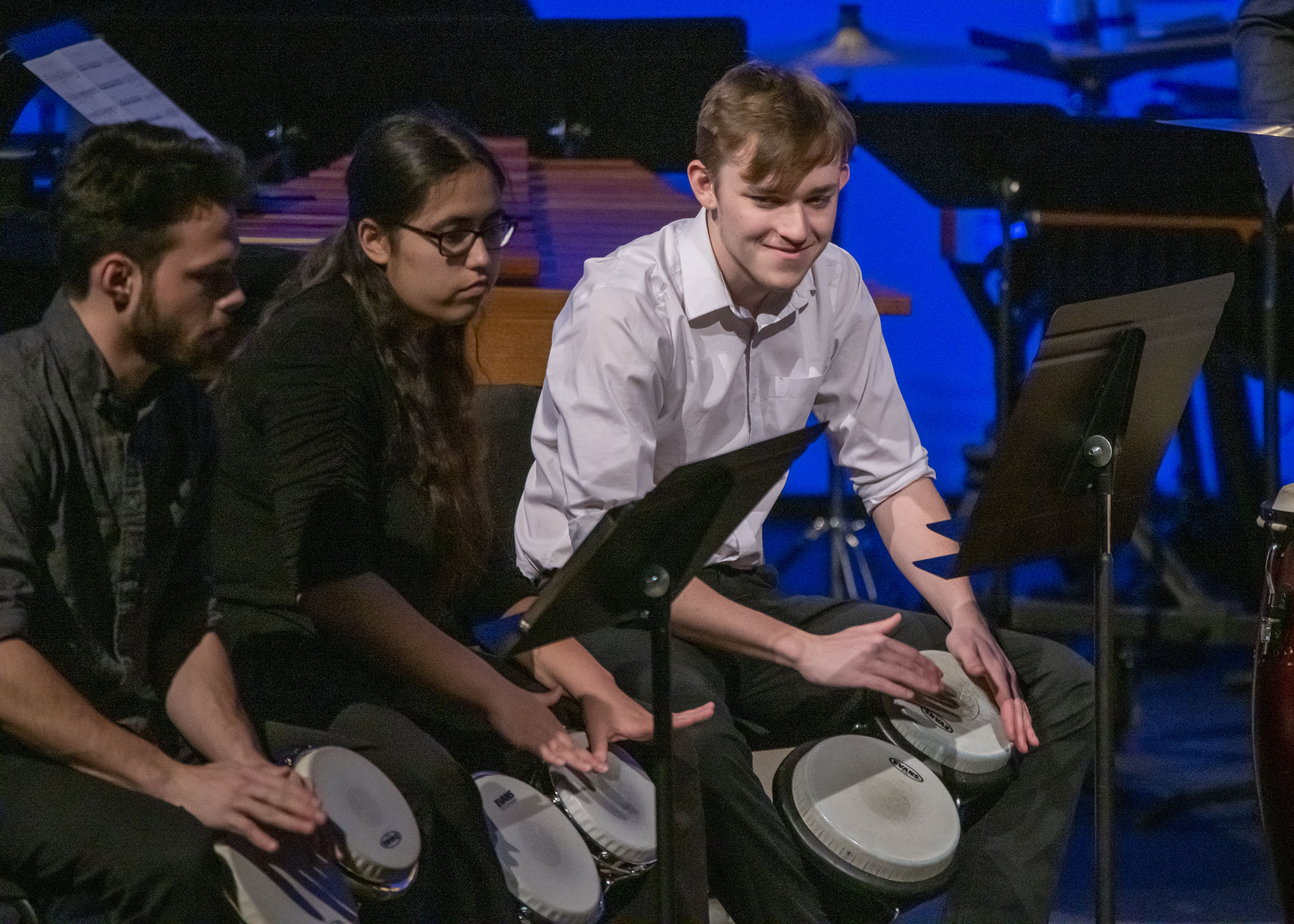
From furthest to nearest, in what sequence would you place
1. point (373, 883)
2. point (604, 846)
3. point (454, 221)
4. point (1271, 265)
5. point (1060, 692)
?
point (1271, 265) → point (1060, 692) → point (454, 221) → point (604, 846) → point (373, 883)

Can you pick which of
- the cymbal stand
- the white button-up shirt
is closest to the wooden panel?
the white button-up shirt

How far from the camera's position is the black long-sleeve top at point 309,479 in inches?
94.3

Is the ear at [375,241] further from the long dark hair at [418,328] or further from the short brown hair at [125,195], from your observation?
the short brown hair at [125,195]

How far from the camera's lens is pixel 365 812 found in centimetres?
210

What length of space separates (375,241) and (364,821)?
1.02m

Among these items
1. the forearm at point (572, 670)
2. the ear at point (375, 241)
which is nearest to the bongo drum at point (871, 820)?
the forearm at point (572, 670)

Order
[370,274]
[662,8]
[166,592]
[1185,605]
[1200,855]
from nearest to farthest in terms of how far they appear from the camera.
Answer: [166,592], [370,274], [1200,855], [1185,605], [662,8]

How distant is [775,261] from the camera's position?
265cm

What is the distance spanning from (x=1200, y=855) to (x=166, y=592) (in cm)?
257

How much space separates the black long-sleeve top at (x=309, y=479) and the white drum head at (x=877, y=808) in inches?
28.8

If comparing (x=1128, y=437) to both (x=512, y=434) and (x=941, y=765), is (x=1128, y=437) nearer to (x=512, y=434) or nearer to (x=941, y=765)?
(x=941, y=765)

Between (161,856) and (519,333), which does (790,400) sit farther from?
(161,856)

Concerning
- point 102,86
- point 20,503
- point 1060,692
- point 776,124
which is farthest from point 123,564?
point 102,86

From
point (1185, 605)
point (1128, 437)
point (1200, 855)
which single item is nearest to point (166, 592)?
point (1128, 437)
